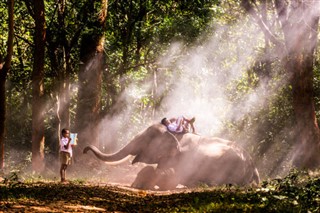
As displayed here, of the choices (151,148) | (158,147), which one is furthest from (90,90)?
(158,147)

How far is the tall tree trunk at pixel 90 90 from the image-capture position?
2220 centimetres

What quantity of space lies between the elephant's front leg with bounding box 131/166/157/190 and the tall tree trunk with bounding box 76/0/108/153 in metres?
5.02

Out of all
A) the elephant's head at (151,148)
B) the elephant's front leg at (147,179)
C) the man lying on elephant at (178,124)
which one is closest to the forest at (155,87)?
the elephant's front leg at (147,179)

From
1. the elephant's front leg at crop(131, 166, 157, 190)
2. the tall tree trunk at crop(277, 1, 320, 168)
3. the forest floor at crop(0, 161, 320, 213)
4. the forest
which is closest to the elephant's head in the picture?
the elephant's front leg at crop(131, 166, 157, 190)

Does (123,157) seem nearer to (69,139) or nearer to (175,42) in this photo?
(69,139)

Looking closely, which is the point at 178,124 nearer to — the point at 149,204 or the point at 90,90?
the point at 90,90

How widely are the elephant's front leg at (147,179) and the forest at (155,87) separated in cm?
98

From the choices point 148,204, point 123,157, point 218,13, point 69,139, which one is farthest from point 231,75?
point 148,204

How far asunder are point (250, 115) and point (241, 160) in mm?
12830

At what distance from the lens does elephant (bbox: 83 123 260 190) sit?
1914 centimetres

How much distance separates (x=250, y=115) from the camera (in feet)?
109

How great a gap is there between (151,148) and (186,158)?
5.68ft

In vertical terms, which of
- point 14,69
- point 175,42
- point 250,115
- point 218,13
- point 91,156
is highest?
point 218,13

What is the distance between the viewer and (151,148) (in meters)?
19.3
